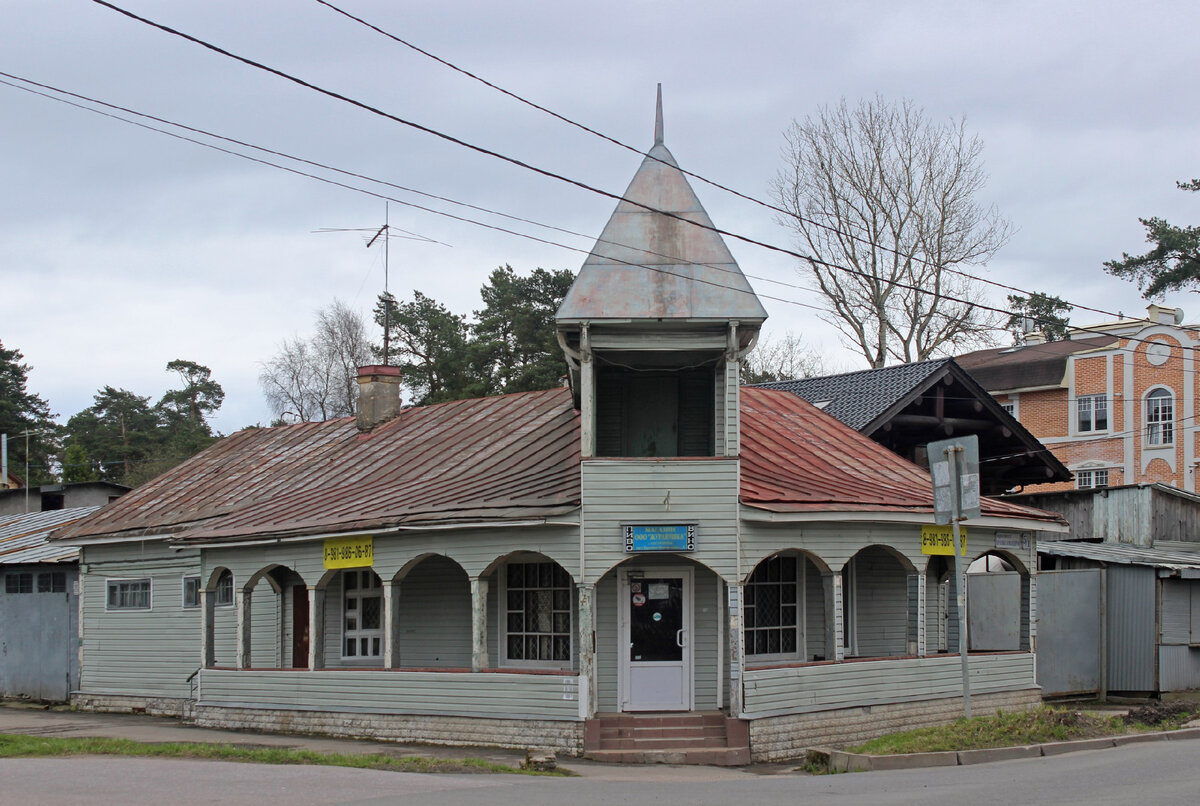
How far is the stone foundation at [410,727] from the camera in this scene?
1580cm

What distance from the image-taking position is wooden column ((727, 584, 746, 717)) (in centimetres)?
1548

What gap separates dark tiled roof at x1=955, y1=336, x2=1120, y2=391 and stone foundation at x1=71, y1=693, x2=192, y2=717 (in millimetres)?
34295

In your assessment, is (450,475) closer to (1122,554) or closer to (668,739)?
(668,739)

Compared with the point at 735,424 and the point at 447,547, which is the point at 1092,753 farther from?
the point at 447,547

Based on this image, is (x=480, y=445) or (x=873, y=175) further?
(x=873, y=175)

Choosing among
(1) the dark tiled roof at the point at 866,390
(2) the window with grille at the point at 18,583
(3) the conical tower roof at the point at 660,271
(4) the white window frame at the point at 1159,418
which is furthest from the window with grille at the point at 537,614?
(4) the white window frame at the point at 1159,418

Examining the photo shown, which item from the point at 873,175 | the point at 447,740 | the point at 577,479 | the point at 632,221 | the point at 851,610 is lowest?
the point at 447,740

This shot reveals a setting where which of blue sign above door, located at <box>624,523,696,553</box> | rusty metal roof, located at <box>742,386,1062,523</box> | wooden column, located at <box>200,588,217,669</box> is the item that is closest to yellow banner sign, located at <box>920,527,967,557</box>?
rusty metal roof, located at <box>742,386,1062,523</box>

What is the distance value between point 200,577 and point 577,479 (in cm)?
813

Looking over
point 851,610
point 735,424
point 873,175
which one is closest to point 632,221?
point 735,424

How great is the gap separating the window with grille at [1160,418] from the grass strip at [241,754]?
124 ft

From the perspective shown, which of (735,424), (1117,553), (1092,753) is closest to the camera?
(1092,753)

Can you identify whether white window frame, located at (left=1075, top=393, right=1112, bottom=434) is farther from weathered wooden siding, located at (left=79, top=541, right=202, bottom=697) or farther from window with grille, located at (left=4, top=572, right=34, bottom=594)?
window with grille, located at (left=4, top=572, right=34, bottom=594)

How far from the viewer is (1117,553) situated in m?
22.2
